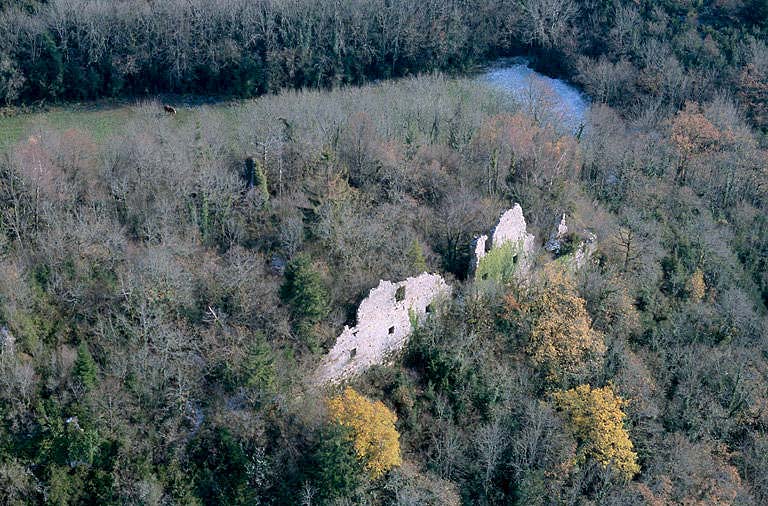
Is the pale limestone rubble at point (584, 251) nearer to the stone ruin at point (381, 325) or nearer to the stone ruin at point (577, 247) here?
the stone ruin at point (577, 247)

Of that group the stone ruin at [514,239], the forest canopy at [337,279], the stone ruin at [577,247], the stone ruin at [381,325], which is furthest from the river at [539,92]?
the stone ruin at [381,325]

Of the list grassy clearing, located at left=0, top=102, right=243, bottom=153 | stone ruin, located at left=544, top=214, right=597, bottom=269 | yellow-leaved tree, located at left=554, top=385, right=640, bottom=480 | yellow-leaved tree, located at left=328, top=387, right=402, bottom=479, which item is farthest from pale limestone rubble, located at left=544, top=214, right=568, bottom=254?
grassy clearing, located at left=0, top=102, right=243, bottom=153

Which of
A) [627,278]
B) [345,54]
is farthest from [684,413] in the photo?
[345,54]

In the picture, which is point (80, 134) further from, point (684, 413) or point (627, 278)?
point (684, 413)

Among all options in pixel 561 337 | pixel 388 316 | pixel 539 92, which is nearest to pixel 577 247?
pixel 561 337

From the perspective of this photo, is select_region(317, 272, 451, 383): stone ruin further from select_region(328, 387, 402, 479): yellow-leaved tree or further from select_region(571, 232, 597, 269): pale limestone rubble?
select_region(571, 232, 597, 269): pale limestone rubble

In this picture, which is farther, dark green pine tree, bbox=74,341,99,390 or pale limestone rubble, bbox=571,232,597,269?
pale limestone rubble, bbox=571,232,597,269
